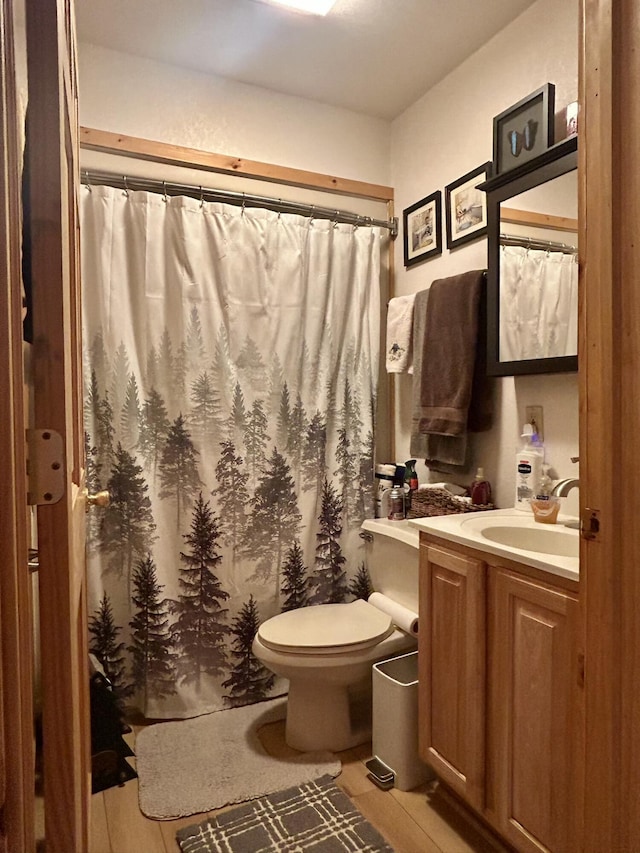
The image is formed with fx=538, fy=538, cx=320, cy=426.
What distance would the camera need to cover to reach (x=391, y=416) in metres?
2.60

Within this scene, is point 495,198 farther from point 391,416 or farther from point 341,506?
point 341,506

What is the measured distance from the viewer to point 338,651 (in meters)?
1.80

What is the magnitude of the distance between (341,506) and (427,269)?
3.68 feet

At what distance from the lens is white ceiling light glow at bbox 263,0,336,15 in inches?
71.0

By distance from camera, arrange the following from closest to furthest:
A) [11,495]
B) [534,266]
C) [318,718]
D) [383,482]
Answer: [11,495], [534,266], [318,718], [383,482]

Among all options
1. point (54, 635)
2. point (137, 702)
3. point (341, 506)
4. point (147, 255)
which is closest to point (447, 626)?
point (341, 506)

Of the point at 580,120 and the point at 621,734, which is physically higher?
the point at 580,120

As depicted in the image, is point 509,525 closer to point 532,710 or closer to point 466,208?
point 532,710

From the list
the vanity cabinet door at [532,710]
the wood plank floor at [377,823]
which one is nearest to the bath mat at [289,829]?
the wood plank floor at [377,823]

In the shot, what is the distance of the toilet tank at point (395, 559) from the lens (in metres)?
1.97

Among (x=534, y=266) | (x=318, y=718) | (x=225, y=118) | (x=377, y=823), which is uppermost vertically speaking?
(x=225, y=118)

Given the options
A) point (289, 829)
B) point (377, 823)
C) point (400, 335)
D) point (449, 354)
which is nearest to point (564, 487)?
point (449, 354)

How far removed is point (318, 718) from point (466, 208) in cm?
199

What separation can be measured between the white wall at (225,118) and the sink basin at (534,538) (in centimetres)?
176
